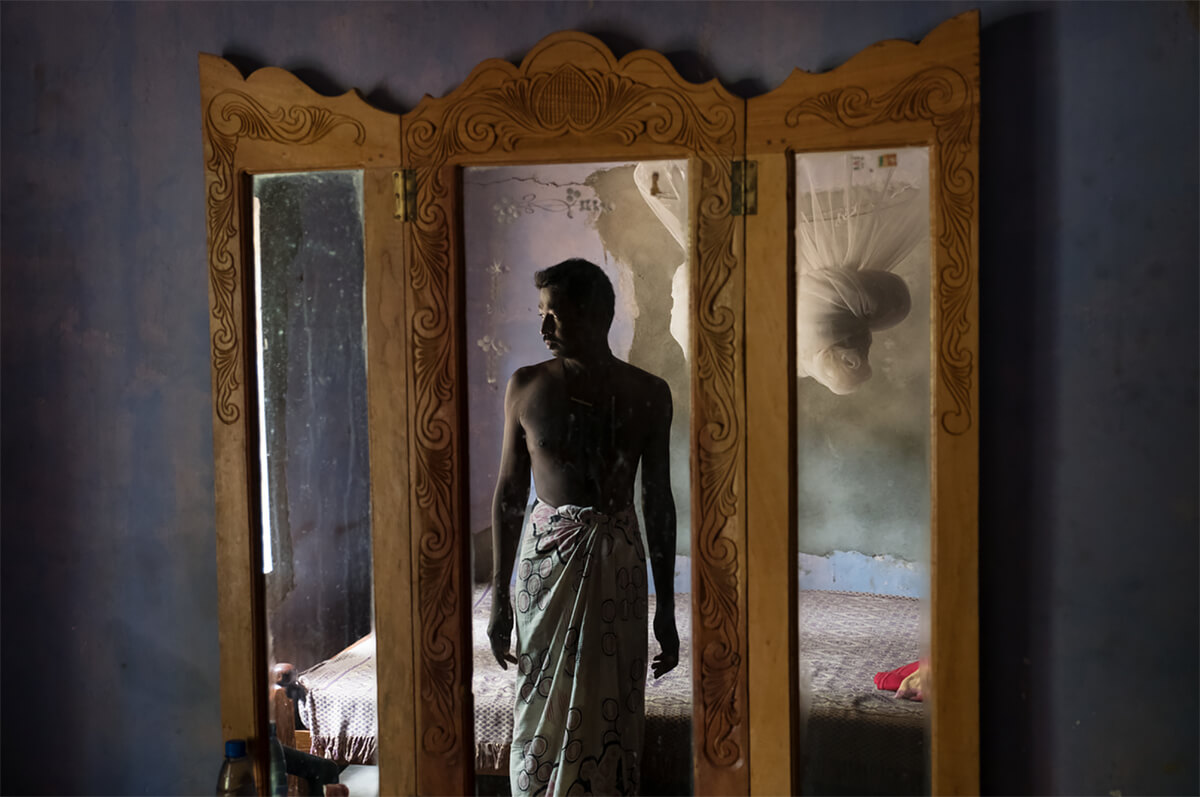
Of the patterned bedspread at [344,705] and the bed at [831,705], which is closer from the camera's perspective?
the bed at [831,705]

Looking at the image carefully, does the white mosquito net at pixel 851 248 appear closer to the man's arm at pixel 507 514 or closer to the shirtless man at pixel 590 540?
the shirtless man at pixel 590 540

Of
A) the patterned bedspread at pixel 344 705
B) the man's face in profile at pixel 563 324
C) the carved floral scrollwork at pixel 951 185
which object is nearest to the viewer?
the carved floral scrollwork at pixel 951 185

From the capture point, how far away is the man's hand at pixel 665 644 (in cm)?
160

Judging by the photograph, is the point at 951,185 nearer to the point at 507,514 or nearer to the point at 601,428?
the point at 601,428

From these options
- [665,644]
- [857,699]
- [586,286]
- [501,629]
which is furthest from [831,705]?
[586,286]

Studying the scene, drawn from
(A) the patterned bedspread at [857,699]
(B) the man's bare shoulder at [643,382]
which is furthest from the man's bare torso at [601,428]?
(A) the patterned bedspread at [857,699]

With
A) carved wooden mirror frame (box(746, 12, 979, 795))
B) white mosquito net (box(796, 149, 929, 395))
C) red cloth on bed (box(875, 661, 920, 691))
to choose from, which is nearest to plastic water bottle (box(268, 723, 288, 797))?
carved wooden mirror frame (box(746, 12, 979, 795))

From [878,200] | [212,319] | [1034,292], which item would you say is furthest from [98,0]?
[1034,292]

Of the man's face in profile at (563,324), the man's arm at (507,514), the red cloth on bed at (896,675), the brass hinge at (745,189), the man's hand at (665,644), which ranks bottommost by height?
the red cloth on bed at (896,675)

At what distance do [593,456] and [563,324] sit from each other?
0.83 ft

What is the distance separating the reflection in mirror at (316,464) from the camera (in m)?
1.67

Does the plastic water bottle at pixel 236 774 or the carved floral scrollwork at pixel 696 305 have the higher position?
the carved floral scrollwork at pixel 696 305

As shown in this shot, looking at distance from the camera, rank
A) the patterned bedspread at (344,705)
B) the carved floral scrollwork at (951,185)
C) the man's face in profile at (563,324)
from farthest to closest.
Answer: the patterned bedspread at (344,705) < the man's face in profile at (563,324) < the carved floral scrollwork at (951,185)

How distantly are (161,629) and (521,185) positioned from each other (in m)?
1.19
